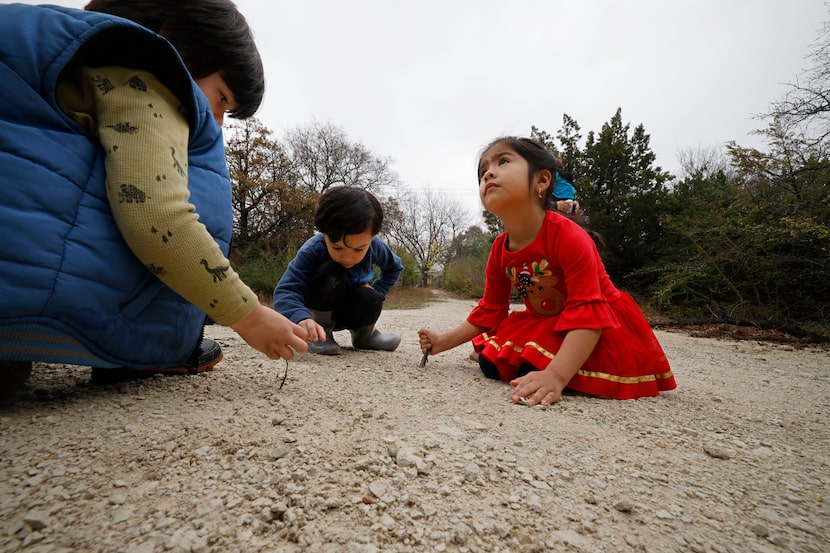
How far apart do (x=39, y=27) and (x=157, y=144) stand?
1.01ft

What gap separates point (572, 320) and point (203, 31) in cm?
166

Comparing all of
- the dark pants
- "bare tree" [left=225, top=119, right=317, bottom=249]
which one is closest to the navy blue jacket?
the dark pants

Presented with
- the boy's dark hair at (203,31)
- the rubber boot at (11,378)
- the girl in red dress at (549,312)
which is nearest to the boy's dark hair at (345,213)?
the girl in red dress at (549,312)

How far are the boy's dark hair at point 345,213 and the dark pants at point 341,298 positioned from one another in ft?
0.88

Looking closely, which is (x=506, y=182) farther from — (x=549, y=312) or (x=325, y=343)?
(x=325, y=343)

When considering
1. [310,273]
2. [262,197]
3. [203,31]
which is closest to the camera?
[203,31]

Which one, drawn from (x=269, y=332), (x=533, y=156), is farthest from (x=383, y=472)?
(x=533, y=156)

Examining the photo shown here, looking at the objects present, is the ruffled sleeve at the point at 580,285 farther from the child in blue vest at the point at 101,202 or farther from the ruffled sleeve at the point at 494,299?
the child in blue vest at the point at 101,202

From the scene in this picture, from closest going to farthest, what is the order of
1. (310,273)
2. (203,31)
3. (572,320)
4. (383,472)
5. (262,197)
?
1. (383,472)
2. (203,31)
3. (572,320)
4. (310,273)
5. (262,197)

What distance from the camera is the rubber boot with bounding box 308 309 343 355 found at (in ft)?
7.45

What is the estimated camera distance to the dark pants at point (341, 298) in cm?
233

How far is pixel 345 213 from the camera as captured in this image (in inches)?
81.4

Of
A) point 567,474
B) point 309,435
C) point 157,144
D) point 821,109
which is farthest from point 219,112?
point 821,109

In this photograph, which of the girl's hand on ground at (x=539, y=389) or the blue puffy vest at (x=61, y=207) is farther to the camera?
the girl's hand on ground at (x=539, y=389)
